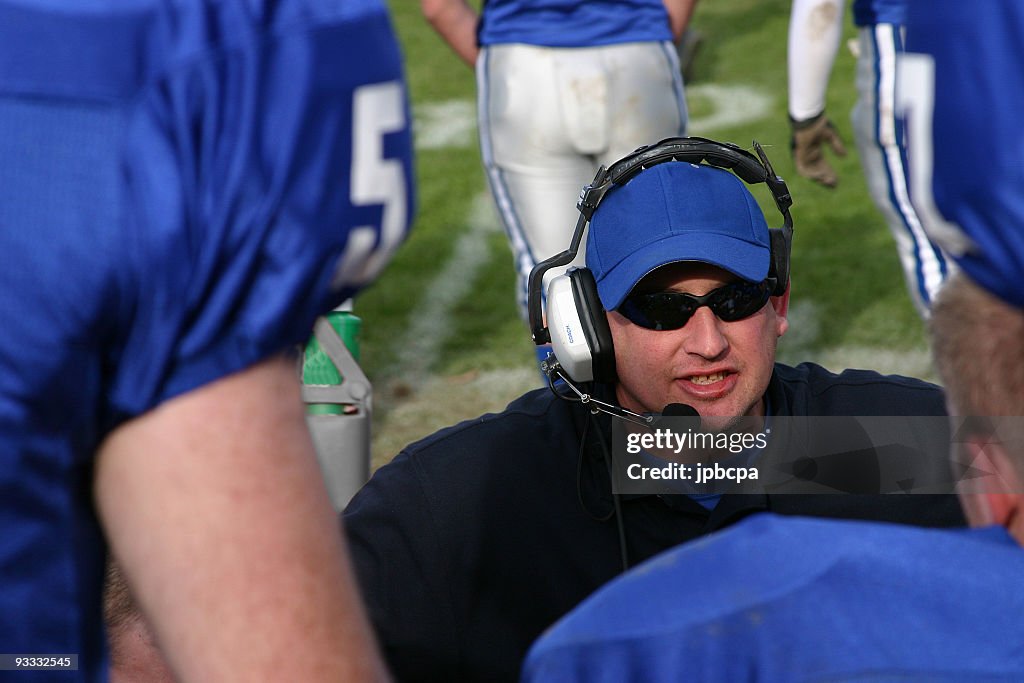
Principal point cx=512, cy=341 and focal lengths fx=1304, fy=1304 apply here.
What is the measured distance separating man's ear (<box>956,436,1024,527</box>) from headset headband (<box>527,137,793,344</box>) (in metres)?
1.18

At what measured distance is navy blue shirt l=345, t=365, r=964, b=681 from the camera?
177 centimetres

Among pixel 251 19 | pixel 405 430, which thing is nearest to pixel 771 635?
pixel 251 19

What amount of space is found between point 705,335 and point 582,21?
4.96 feet

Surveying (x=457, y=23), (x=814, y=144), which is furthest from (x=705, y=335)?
(x=814, y=144)

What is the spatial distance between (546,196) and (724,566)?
8.49 ft

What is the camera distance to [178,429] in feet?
2.47

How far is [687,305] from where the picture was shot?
202 centimetres

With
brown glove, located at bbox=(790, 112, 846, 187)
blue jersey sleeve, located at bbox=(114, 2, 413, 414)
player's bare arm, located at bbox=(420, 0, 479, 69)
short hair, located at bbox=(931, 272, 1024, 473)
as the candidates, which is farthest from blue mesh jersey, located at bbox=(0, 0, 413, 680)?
brown glove, located at bbox=(790, 112, 846, 187)

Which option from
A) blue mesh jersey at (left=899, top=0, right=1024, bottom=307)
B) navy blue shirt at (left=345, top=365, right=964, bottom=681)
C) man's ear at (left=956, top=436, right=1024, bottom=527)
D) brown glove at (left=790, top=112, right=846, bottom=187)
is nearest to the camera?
blue mesh jersey at (left=899, top=0, right=1024, bottom=307)

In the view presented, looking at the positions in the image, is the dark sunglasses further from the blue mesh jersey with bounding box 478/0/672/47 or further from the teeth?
the blue mesh jersey with bounding box 478/0/672/47

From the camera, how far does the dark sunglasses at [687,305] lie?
202 centimetres

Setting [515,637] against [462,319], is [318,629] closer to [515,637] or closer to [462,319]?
[515,637]

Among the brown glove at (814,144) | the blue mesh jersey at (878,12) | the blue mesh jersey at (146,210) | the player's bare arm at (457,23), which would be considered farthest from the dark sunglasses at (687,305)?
the brown glove at (814,144)

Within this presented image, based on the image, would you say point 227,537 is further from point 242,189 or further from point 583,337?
point 583,337
